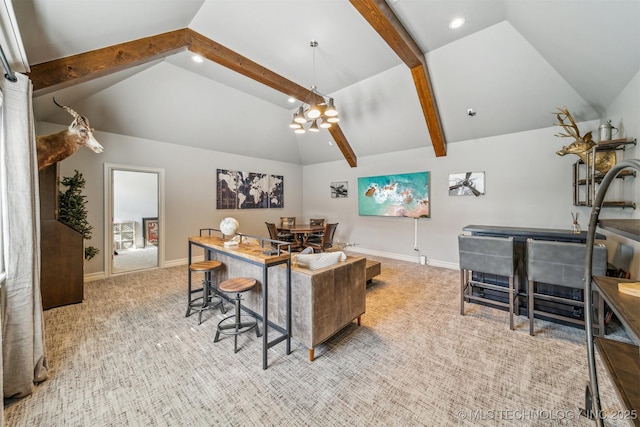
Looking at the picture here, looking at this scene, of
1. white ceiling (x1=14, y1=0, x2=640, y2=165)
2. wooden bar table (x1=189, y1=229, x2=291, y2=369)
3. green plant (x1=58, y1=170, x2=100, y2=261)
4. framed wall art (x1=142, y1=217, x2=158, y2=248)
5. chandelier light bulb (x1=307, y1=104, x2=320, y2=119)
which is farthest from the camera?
framed wall art (x1=142, y1=217, x2=158, y2=248)

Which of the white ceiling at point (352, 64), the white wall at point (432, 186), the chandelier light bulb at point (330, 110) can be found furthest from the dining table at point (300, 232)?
the chandelier light bulb at point (330, 110)

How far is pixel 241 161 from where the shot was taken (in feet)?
21.2

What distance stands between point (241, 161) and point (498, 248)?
590cm

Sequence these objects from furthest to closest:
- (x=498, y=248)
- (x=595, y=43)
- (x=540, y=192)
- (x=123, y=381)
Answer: (x=540, y=192), (x=498, y=248), (x=595, y=43), (x=123, y=381)

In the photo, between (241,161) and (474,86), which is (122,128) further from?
(474,86)

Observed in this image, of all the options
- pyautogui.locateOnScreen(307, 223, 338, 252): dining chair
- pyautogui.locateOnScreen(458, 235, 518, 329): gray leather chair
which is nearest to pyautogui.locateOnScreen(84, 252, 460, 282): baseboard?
pyautogui.locateOnScreen(307, 223, 338, 252): dining chair

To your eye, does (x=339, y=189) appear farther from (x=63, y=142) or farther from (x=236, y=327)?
(x=63, y=142)

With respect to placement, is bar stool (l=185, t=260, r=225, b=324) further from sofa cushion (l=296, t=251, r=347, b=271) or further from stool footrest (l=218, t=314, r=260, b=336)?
sofa cushion (l=296, t=251, r=347, b=271)

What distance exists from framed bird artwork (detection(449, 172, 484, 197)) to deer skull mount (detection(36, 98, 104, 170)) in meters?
6.06

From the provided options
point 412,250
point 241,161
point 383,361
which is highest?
point 241,161

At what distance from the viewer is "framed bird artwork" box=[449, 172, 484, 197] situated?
475 centimetres

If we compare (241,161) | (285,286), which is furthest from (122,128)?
(285,286)

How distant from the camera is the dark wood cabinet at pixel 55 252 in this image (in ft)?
10.2

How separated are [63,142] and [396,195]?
19.0ft
